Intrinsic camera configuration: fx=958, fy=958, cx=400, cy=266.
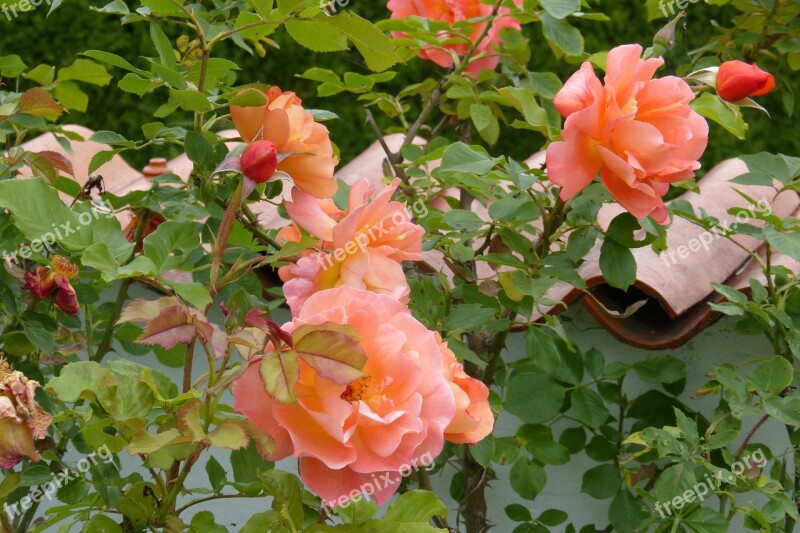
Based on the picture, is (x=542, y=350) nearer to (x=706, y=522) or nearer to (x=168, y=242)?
(x=706, y=522)

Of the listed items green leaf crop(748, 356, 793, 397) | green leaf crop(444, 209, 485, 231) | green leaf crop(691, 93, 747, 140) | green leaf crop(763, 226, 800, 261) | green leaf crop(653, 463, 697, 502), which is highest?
green leaf crop(691, 93, 747, 140)

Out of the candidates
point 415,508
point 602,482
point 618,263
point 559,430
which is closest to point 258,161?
point 415,508

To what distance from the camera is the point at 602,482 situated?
171cm

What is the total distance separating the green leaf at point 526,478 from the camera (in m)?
1.65

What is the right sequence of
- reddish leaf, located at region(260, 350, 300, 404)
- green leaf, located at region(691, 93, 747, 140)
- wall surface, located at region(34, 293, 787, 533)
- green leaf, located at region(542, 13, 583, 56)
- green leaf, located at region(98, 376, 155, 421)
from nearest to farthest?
reddish leaf, located at region(260, 350, 300, 404) < green leaf, located at region(98, 376, 155, 421) < green leaf, located at region(691, 93, 747, 140) < green leaf, located at region(542, 13, 583, 56) < wall surface, located at region(34, 293, 787, 533)

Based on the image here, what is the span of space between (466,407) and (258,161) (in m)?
0.26

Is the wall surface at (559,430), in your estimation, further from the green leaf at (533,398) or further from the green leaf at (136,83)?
the green leaf at (136,83)

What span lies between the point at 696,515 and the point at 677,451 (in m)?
0.15

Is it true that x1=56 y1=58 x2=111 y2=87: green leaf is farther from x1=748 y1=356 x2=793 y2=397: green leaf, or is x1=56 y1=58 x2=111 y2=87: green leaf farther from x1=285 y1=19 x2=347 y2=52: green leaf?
x1=748 y1=356 x2=793 y2=397: green leaf

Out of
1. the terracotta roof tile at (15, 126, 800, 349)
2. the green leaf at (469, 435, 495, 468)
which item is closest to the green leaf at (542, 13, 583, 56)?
the terracotta roof tile at (15, 126, 800, 349)

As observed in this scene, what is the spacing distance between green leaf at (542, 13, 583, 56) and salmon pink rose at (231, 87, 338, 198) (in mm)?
746

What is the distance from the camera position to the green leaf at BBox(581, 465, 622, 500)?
1698mm

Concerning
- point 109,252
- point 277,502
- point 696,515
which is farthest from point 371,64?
point 696,515

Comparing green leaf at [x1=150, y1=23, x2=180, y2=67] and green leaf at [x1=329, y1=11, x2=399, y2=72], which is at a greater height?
green leaf at [x1=329, y1=11, x2=399, y2=72]
